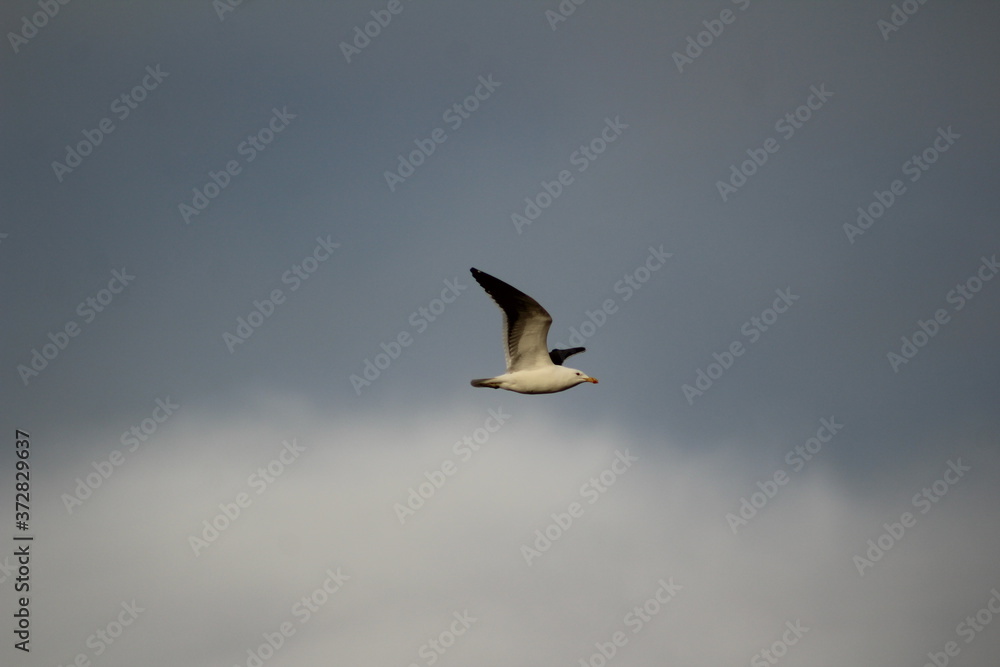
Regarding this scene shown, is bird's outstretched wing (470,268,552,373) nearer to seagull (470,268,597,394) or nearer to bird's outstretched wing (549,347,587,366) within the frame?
seagull (470,268,597,394)

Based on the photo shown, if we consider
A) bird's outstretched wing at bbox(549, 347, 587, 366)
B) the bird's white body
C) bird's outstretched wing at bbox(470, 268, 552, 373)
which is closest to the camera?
bird's outstretched wing at bbox(470, 268, 552, 373)

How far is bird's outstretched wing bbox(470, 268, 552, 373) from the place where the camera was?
104ft

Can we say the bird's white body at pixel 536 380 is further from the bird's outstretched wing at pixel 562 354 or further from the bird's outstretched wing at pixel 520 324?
the bird's outstretched wing at pixel 562 354

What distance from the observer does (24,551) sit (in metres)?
40.0

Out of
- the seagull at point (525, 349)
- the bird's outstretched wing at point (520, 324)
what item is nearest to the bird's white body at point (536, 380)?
the seagull at point (525, 349)

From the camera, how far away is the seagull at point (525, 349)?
104 ft

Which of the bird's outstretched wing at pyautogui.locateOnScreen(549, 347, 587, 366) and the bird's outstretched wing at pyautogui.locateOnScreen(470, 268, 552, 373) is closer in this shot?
the bird's outstretched wing at pyautogui.locateOnScreen(470, 268, 552, 373)

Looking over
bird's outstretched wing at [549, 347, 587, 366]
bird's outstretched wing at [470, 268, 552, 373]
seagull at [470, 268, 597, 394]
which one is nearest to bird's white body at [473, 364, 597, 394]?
seagull at [470, 268, 597, 394]

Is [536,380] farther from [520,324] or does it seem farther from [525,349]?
[520,324]

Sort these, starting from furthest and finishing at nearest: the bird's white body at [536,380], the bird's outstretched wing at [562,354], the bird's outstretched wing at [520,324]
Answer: the bird's outstretched wing at [562,354], the bird's white body at [536,380], the bird's outstretched wing at [520,324]

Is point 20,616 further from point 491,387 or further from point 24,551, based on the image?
point 491,387

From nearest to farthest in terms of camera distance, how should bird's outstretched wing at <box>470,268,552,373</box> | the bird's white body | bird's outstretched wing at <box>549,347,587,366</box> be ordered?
bird's outstretched wing at <box>470,268,552,373</box> → the bird's white body → bird's outstretched wing at <box>549,347,587,366</box>

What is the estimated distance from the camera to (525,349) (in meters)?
32.8

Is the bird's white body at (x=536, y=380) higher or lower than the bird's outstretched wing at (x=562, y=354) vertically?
lower
